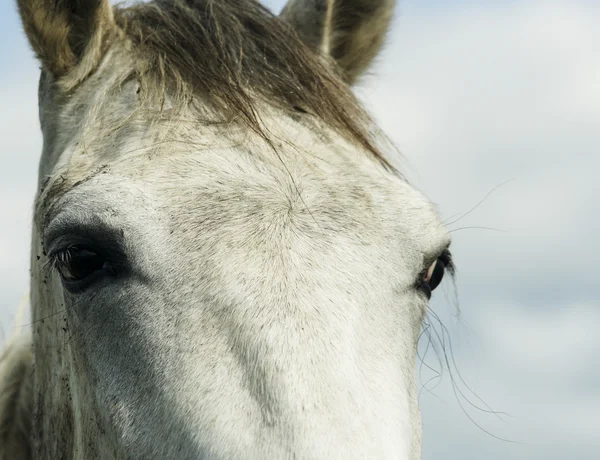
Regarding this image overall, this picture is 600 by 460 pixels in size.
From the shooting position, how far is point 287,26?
386 centimetres

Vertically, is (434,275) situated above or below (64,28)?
below

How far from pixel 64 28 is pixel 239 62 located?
0.85 meters

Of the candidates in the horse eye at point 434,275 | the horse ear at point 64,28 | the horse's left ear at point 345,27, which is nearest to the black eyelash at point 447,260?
the horse eye at point 434,275

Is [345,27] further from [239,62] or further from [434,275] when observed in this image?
[434,275]

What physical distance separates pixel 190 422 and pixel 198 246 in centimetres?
58

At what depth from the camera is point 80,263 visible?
112 inches

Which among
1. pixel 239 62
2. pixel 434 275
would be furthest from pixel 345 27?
pixel 434 275

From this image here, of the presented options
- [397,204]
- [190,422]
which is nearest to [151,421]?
[190,422]

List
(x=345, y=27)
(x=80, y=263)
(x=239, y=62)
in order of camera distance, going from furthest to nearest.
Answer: (x=345, y=27)
(x=239, y=62)
(x=80, y=263)

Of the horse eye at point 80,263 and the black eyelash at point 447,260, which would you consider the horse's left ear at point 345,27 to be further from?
the horse eye at point 80,263

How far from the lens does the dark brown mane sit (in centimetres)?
334

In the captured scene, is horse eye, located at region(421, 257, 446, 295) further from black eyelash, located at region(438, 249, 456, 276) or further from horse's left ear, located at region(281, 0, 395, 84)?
horse's left ear, located at region(281, 0, 395, 84)

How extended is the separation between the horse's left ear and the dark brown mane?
42cm

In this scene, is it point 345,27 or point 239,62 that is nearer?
point 239,62
